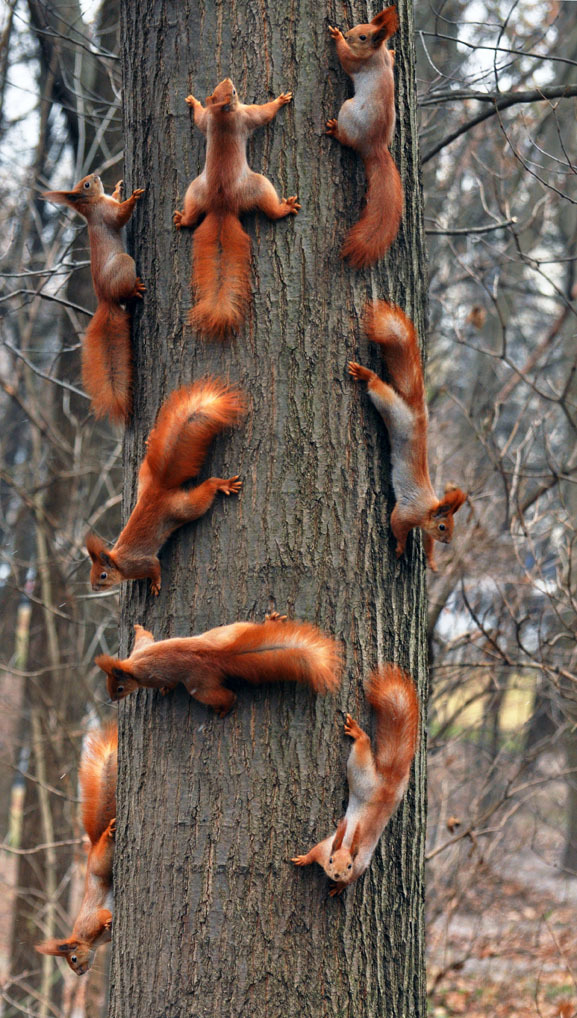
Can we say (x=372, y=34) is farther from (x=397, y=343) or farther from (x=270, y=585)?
(x=270, y=585)

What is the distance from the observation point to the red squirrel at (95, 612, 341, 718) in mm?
1932

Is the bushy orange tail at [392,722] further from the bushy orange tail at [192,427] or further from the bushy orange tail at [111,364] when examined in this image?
the bushy orange tail at [111,364]

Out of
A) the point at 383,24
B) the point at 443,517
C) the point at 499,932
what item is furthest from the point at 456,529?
the point at 499,932

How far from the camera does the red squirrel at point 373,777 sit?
1.92 m

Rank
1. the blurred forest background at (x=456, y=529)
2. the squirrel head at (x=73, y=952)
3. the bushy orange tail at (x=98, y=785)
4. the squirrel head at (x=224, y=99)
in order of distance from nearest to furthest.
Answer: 1. the squirrel head at (x=224, y=99)
2. the bushy orange tail at (x=98, y=785)
3. the squirrel head at (x=73, y=952)
4. the blurred forest background at (x=456, y=529)

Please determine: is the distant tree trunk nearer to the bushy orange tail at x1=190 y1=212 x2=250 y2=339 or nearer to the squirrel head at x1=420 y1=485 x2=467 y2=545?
the squirrel head at x1=420 y1=485 x2=467 y2=545

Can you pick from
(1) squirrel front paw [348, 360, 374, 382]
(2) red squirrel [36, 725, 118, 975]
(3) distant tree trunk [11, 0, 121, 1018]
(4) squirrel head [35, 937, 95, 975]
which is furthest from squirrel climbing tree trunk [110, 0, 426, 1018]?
(3) distant tree trunk [11, 0, 121, 1018]

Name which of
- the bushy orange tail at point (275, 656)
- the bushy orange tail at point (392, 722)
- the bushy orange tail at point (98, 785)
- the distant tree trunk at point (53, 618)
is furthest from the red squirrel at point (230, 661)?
the distant tree trunk at point (53, 618)

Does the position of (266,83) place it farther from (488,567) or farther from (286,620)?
(488,567)

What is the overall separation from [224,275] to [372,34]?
63 centimetres

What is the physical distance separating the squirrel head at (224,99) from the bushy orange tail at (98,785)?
5.04 feet

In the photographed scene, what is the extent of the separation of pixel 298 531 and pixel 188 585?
10.4 inches

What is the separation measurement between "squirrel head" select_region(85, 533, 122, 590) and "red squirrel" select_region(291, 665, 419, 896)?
0.61 metres

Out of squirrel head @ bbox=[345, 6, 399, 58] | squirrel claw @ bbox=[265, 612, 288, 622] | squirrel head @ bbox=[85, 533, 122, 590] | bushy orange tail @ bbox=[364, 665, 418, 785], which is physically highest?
squirrel head @ bbox=[345, 6, 399, 58]
